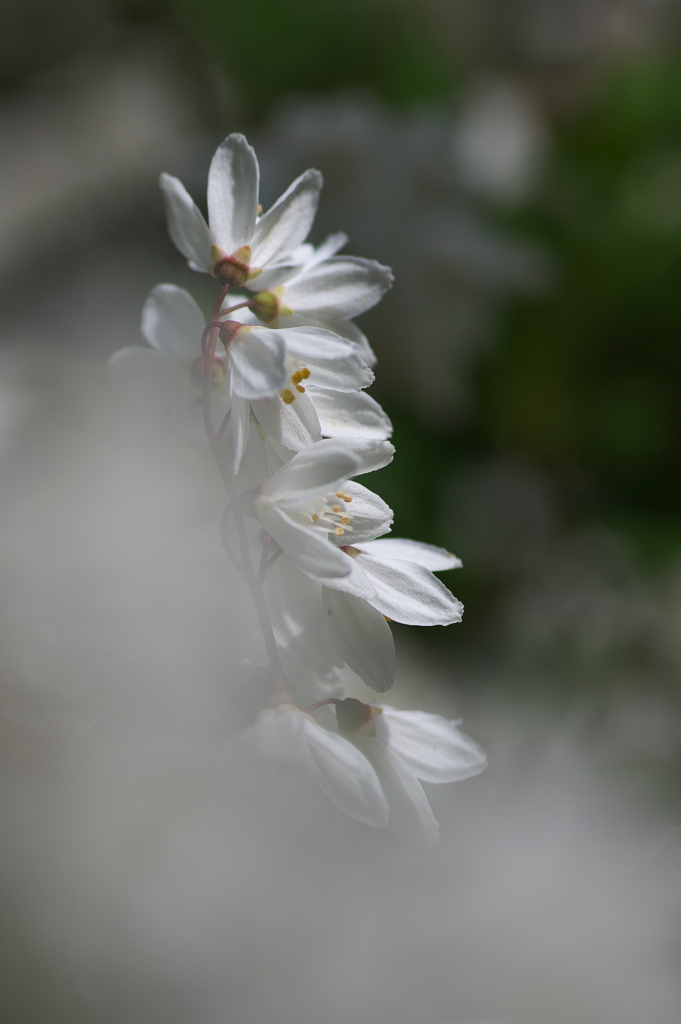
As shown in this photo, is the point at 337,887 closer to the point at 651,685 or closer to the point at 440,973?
the point at 440,973

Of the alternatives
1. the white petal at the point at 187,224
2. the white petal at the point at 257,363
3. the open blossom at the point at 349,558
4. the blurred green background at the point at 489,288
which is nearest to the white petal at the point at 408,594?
the open blossom at the point at 349,558

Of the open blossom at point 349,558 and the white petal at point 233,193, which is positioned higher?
the white petal at point 233,193

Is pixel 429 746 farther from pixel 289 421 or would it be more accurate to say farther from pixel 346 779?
A: pixel 289 421

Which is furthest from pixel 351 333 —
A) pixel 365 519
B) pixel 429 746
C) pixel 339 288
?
pixel 429 746

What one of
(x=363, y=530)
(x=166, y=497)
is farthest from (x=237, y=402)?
(x=166, y=497)

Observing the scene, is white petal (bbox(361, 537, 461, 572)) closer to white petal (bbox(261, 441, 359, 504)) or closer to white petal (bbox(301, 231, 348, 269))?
white petal (bbox(261, 441, 359, 504))

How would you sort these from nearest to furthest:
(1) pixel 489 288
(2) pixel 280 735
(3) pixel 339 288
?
(2) pixel 280 735
(3) pixel 339 288
(1) pixel 489 288

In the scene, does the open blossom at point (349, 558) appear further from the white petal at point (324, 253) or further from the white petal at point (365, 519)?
the white petal at point (324, 253)

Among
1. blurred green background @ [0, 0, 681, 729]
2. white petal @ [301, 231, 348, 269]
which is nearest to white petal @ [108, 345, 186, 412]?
white petal @ [301, 231, 348, 269]
